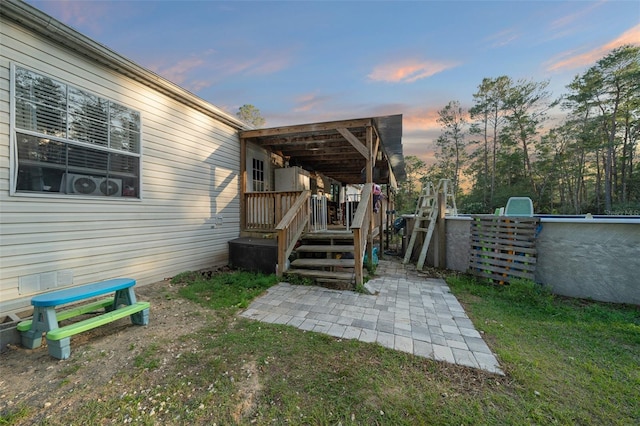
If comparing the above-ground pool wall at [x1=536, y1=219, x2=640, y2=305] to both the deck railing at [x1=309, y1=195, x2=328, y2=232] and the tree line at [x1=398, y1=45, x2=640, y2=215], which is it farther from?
the tree line at [x1=398, y1=45, x2=640, y2=215]

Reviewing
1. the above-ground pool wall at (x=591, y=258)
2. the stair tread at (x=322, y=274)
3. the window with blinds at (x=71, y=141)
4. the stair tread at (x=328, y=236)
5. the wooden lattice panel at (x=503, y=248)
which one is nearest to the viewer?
the window with blinds at (x=71, y=141)

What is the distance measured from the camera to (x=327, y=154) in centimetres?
825

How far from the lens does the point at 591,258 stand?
13.3 ft

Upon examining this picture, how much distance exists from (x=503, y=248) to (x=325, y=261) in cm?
377

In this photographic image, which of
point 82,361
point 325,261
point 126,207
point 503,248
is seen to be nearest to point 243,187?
point 126,207

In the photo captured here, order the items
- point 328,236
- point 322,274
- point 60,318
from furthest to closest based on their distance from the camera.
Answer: point 328,236 → point 322,274 → point 60,318

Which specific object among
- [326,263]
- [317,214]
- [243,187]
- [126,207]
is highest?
[243,187]

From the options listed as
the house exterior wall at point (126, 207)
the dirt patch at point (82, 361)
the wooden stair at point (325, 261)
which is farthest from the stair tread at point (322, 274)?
the house exterior wall at point (126, 207)

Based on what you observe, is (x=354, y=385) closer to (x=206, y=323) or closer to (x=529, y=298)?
(x=206, y=323)

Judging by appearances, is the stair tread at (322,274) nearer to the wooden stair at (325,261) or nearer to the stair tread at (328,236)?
the wooden stair at (325,261)

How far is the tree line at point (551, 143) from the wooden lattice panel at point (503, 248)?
17.4 meters

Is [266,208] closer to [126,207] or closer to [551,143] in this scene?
[126,207]

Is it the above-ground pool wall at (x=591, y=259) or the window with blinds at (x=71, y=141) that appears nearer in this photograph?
the window with blinds at (x=71, y=141)

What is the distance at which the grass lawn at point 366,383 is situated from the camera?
167cm
